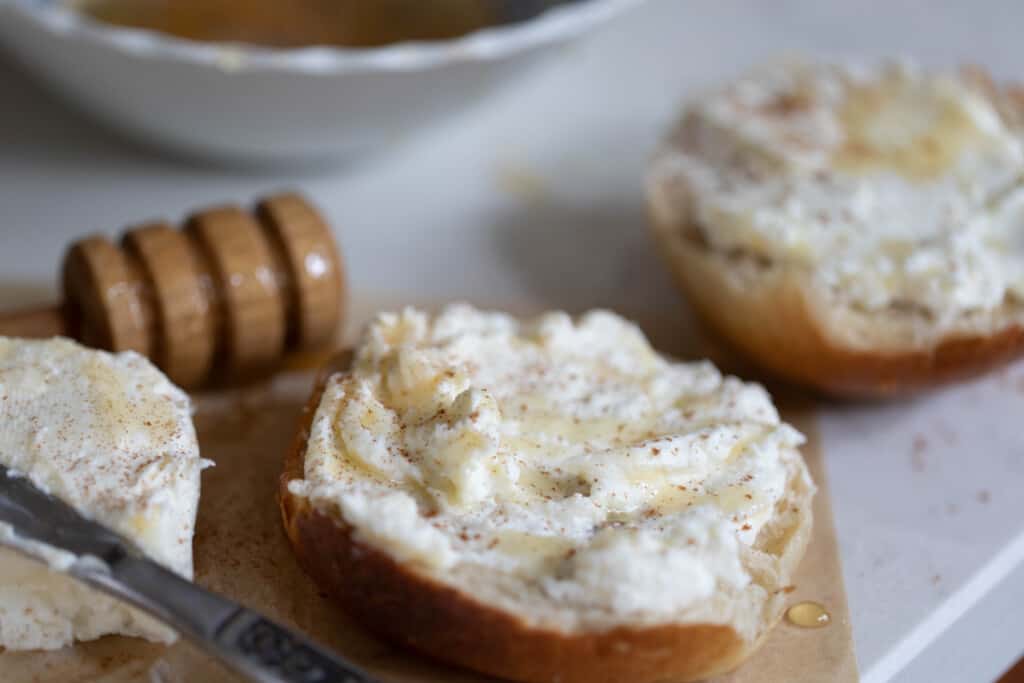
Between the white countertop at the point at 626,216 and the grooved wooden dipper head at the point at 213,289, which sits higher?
the grooved wooden dipper head at the point at 213,289

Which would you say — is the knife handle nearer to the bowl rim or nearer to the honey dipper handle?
the honey dipper handle

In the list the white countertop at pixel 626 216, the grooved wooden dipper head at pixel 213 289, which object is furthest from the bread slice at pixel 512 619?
the grooved wooden dipper head at pixel 213 289

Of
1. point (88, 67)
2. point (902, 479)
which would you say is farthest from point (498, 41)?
point (902, 479)

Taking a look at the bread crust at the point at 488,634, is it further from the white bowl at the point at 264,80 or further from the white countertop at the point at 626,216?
the white bowl at the point at 264,80

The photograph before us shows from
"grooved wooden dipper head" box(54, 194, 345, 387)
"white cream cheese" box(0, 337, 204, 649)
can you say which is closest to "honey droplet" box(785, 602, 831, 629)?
"white cream cheese" box(0, 337, 204, 649)

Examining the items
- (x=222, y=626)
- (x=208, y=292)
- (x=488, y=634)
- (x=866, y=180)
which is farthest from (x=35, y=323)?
(x=866, y=180)

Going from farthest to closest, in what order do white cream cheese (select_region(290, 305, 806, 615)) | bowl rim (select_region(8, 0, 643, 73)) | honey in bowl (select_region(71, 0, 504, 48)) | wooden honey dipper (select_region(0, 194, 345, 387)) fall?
honey in bowl (select_region(71, 0, 504, 48)), bowl rim (select_region(8, 0, 643, 73)), wooden honey dipper (select_region(0, 194, 345, 387)), white cream cheese (select_region(290, 305, 806, 615))
